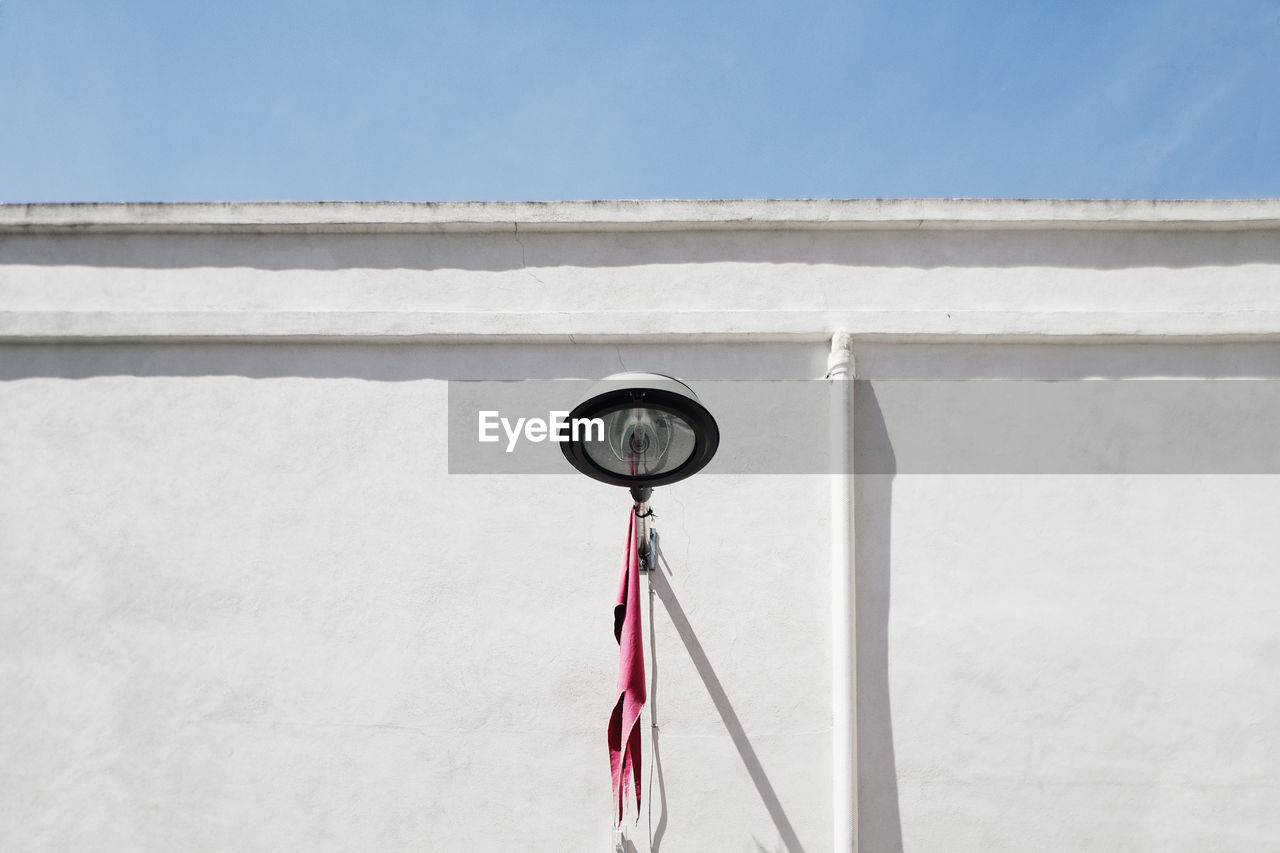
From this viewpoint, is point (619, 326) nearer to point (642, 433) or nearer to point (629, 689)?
point (642, 433)

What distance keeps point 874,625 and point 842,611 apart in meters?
0.25

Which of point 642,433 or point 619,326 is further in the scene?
point 619,326

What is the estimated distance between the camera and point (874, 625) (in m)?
4.26

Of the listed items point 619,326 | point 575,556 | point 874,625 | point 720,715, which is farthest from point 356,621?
point 874,625

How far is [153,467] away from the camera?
14.9ft

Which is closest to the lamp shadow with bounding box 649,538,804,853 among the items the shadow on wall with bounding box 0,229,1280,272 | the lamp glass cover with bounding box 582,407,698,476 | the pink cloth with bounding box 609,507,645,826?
the pink cloth with bounding box 609,507,645,826

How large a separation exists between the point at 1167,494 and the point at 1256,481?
0.52 metres

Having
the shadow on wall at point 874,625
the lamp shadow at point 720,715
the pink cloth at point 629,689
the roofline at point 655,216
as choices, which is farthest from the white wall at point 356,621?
the roofline at point 655,216

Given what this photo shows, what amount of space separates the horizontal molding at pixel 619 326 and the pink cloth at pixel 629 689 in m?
1.36

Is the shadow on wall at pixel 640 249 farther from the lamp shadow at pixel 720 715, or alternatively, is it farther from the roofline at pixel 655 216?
the lamp shadow at pixel 720 715

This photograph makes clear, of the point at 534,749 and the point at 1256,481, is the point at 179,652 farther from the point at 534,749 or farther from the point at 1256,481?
the point at 1256,481

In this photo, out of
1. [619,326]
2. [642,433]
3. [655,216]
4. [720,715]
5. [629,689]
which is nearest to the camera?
[642,433]

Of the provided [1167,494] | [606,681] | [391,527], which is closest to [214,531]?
[391,527]

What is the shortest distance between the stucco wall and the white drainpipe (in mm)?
99
